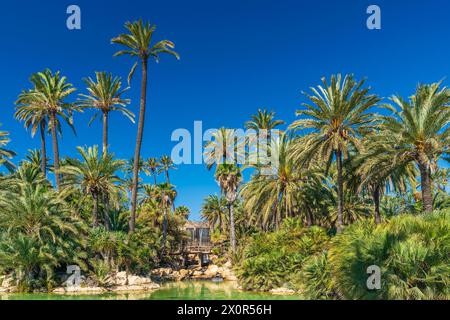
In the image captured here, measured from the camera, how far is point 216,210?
66188 millimetres

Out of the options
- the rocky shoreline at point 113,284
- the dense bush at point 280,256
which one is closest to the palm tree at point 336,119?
the dense bush at point 280,256

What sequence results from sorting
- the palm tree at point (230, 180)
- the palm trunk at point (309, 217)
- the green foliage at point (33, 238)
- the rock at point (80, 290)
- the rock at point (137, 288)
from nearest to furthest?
the green foliage at point (33, 238) < the rock at point (80, 290) < the rock at point (137, 288) < the palm trunk at point (309, 217) < the palm tree at point (230, 180)

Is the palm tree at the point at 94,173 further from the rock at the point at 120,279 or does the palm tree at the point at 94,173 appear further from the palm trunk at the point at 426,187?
the palm trunk at the point at 426,187

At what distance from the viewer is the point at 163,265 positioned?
171ft

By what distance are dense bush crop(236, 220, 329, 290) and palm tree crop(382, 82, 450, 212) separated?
10.2m

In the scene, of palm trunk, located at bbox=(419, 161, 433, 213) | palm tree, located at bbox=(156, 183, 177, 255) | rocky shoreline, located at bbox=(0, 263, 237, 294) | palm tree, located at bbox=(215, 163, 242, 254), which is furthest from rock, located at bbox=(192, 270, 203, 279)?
palm trunk, located at bbox=(419, 161, 433, 213)

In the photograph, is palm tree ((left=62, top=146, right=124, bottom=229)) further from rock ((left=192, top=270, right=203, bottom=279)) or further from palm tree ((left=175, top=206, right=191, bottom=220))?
palm tree ((left=175, top=206, right=191, bottom=220))

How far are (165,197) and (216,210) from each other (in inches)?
667

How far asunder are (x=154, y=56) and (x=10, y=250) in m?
22.8

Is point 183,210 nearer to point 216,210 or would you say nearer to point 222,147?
point 216,210

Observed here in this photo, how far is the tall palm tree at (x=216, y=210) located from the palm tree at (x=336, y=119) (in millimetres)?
36849

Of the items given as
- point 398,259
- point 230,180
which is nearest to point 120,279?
point 230,180

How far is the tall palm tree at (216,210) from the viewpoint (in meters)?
65.6
